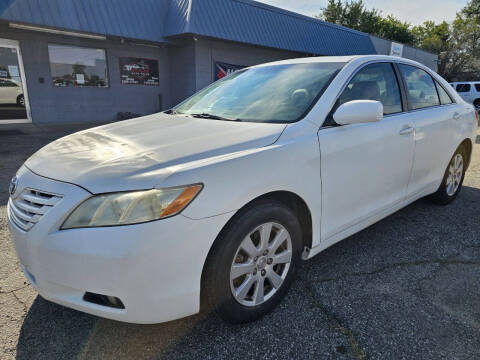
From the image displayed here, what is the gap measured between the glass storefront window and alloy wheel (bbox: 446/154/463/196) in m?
11.6

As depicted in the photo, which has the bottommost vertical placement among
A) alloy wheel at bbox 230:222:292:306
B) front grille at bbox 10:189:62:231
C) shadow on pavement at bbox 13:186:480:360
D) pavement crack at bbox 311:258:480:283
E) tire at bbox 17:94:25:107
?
pavement crack at bbox 311:258:480:283

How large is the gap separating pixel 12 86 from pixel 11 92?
0.19 metres

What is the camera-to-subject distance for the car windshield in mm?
2479

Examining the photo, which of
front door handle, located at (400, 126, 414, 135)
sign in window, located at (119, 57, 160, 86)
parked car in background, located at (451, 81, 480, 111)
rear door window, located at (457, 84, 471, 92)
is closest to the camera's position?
front door handle, located at (400, 126, 414, 135)

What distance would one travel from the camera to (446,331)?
2.09 meters

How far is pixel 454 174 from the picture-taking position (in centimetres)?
418

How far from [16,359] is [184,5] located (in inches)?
472

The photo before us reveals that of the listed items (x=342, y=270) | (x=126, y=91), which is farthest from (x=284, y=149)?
(x=126, y=91)

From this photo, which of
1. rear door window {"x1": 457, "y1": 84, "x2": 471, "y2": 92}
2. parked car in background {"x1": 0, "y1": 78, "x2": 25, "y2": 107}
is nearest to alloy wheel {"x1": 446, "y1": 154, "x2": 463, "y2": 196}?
parked car in background {"x1": 0, "y1": 78, "x2": 25, "y2": 107}

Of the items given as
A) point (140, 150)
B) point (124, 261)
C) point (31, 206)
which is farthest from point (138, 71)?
point (124, 261)

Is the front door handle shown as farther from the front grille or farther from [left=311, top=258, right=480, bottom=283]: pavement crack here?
the front grille

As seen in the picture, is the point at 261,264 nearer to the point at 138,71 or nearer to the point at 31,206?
the point at 31,206

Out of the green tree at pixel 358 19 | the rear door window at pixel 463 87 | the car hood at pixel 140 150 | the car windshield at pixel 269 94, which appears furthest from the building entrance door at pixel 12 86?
the green tree at pixel 358 19

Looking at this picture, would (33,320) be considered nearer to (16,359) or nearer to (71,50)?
(16,359)
